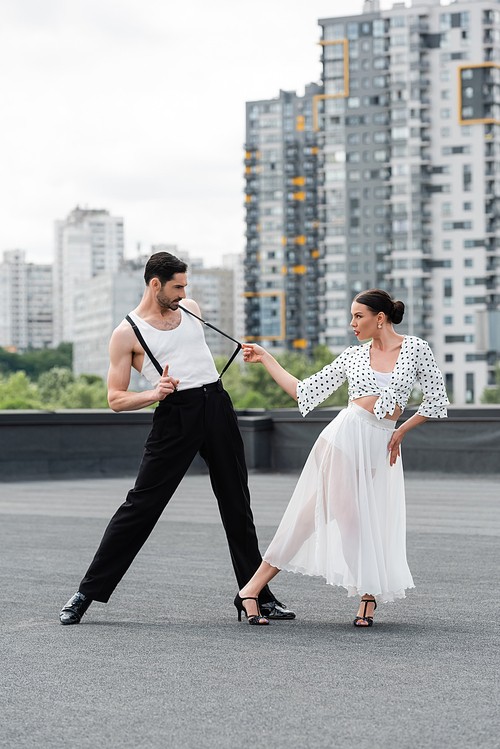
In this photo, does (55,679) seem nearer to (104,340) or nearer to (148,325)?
(148,325)

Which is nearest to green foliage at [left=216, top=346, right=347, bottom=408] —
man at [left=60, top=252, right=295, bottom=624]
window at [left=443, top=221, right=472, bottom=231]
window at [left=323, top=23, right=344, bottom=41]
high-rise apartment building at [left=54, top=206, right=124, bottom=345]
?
window at [left=443, top=221, right=472, bottom=231]

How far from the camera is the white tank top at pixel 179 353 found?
15.1 ft

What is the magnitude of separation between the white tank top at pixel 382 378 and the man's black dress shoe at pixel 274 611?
3.90 ft

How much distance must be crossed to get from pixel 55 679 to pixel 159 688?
16.7 inches

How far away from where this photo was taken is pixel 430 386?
457 cm

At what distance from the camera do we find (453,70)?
93812 millimetres

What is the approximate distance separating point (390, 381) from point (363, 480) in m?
0.48

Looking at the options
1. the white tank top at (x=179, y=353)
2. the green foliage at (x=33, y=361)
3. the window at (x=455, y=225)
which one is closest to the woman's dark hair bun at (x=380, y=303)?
the white tank top at (x=179, y=353)

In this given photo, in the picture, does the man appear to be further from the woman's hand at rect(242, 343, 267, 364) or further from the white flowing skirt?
the white flowing skirt

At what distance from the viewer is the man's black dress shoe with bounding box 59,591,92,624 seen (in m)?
4.57

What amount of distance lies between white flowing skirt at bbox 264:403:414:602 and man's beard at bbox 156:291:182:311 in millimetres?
943

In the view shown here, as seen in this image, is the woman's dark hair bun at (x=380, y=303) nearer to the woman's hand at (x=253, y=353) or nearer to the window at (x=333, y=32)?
the woman's hand at (x=253, y=353)

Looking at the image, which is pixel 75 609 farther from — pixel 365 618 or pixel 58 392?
pixel 58 392

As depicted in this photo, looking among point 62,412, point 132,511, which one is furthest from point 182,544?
point 62,412
